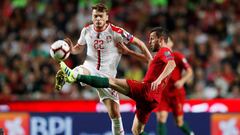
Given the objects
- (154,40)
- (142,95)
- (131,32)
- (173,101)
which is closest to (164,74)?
(142,95)

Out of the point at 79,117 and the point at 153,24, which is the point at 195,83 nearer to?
the point at 153,24

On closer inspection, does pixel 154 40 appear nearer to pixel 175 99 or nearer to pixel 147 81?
pixel 147 81

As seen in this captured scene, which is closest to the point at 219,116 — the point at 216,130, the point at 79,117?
the point at 216,130

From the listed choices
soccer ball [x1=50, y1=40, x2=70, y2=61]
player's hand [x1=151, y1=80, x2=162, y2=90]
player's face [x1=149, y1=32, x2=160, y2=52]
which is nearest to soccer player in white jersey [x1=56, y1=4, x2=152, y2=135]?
player's face [x1=149, y1=32, x2=160, y2=52]

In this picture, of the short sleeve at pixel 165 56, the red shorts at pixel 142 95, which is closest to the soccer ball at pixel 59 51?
the red shorts at pixel 142 95

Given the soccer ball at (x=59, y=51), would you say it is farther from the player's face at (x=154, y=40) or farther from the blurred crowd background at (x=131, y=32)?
the blurred crowd background at (x=131, y=32)

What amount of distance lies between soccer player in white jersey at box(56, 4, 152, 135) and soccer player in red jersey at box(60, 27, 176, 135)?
0.30 m

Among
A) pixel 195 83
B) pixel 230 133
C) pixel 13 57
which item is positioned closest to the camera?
pixel 230 133

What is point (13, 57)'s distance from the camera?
1830cm

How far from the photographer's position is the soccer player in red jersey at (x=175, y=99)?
1284 cm

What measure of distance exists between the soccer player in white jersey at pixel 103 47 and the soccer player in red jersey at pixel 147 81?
298 mm

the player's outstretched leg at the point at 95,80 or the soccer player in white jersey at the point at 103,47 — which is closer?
the player's outstretched leg at the point at 95,80

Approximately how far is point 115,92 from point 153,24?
7.69 m

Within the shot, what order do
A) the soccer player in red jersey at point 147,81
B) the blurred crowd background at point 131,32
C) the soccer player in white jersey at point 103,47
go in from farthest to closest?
the blurred crowd background at point 131,32, the soccer player in white jersey at point 103,47, the soccer player in red jersey at point 147,81
